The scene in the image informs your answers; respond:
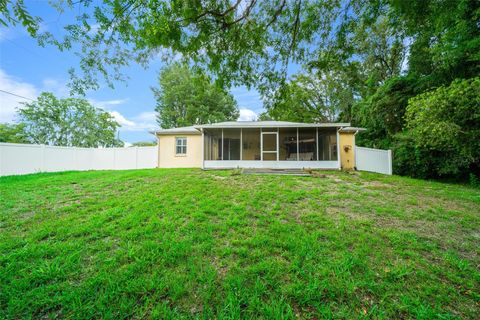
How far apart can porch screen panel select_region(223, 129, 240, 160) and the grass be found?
6.60 m

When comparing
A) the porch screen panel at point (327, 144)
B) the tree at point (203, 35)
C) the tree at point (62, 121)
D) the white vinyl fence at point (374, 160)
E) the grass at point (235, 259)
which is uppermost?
the tree at point (62, 121)

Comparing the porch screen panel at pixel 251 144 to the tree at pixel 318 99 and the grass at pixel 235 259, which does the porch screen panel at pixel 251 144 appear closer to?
the grass at pixel 235 259

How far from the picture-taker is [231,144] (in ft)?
36.6

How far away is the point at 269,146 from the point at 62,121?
75.5 feet

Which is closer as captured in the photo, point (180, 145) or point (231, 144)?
point (231, 144)

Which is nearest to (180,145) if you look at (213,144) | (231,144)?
(213,144)

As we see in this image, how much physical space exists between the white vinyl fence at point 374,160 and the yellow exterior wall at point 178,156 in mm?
9669

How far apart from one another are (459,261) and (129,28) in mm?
5698

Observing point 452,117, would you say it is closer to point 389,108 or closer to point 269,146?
point 389,108

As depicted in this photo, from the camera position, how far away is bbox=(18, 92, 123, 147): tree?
1947cm

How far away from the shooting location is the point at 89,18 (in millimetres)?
2656

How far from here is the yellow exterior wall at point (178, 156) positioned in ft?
40.2

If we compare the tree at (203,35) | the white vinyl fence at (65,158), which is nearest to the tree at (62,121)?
the white vinyl fence at (65,158)

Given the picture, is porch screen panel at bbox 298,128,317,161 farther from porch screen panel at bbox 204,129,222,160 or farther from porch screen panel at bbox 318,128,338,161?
porch screen panel at bbox 204,129,222,160
